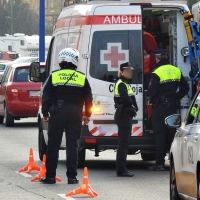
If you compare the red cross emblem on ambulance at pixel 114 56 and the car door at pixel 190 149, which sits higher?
the red cross emblem on ambulance at pixel 114 56

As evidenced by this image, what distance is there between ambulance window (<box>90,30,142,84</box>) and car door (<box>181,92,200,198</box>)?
4466mm

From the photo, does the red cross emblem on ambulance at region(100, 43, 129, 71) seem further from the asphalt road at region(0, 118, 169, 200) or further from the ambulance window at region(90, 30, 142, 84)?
the asphalt road at region(0, 118, 169, 200)

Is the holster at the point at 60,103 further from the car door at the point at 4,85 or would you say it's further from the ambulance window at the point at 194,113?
the car door at the point at 4,85

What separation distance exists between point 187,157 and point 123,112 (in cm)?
465

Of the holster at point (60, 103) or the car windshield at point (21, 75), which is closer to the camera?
the holster at point (60, 103)

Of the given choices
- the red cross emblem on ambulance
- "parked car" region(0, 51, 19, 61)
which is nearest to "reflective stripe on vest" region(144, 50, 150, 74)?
the red cross emblem on ambulance

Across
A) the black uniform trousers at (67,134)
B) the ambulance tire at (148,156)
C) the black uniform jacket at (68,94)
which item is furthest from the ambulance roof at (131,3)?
the ambulance tire at (148,156)

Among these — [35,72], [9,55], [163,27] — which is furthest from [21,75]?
[9,55]

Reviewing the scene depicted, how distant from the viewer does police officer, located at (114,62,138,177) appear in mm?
13195

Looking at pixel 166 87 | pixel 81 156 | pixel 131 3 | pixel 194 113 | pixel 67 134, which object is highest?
pixel 131 3

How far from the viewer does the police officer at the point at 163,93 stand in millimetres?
13867

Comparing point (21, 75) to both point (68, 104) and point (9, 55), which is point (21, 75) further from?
point (9, 55)

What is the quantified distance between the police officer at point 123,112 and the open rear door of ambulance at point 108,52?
484 millimetres

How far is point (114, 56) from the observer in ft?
45.2
